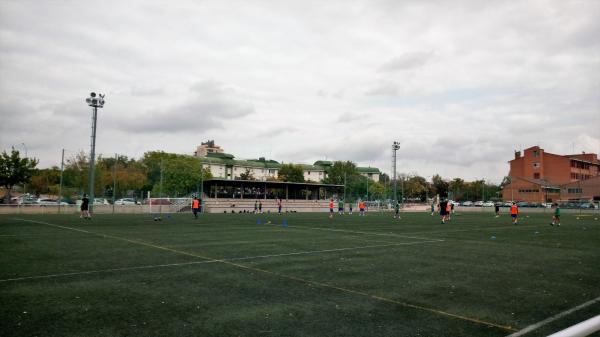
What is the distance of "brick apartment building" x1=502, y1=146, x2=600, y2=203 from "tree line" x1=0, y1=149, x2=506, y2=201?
1671 cm

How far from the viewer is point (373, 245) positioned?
52.2 ft

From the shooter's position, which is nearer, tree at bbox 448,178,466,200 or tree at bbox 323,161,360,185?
tree at bbox 323,161,360,185

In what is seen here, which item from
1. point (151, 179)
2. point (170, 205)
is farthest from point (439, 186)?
point (170, 205)

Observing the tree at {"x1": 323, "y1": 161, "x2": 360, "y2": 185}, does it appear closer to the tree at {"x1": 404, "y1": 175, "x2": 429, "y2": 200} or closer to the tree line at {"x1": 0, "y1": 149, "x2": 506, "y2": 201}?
the tree line at {"x1": 0, "y1": 149, "x2": 506, "y2": 201}

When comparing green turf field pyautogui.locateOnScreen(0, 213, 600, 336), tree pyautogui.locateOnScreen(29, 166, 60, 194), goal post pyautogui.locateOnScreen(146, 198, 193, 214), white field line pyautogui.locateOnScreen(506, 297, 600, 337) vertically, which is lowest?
green turf field pyautogui.locateOnScreen(0, 213, 600, 336)

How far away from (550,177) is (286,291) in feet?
376

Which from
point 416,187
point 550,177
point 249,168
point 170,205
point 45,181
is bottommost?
point 170,205

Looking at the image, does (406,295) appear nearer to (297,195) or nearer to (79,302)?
(79,302)

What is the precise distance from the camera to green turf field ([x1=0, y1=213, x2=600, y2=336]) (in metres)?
5.77

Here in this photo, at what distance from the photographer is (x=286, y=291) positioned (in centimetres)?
793

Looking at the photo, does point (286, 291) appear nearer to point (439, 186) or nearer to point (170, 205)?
point (170, 205)

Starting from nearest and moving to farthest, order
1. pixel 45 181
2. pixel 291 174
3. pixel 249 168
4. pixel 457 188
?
1. pixel 45 181
2. pixel 291 174
3. pixel 457 188
4. pixel 249 168

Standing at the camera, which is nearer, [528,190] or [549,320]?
[549,320]

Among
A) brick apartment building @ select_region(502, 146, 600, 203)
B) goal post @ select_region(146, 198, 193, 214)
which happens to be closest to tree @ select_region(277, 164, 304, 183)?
brick apartment building @ select_region(502, 146, 600, 203)
